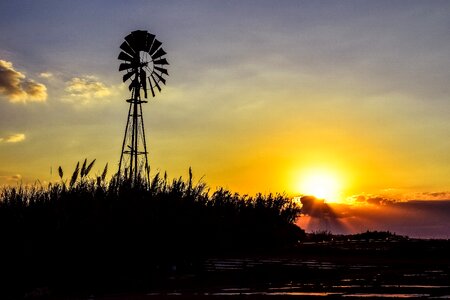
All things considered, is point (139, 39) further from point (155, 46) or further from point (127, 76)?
point (127, 76)

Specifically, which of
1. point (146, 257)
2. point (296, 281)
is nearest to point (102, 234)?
point (146, 257)

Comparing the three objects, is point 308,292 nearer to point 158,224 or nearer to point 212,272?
point 212,272

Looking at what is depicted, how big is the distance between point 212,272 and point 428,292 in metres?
4.02

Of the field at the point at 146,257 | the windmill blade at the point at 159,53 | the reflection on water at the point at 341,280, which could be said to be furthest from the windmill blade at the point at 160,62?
the reflection on water at the point at 341,280

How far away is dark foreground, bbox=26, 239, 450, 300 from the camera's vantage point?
600cm

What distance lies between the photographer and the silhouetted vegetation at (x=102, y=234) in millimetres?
9422

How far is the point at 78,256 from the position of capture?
9.69 metres

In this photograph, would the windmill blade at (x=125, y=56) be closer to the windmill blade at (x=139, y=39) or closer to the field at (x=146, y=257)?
the windmill blade at (x=139, y=39)

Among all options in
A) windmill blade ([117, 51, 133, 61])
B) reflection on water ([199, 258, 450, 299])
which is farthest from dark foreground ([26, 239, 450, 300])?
windmill blade ([117, 51, 133, 61])

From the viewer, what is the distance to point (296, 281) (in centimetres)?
776

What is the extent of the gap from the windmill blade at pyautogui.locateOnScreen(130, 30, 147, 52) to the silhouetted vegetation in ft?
68.2

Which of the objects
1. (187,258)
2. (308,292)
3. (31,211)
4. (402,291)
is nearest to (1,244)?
(31,211)

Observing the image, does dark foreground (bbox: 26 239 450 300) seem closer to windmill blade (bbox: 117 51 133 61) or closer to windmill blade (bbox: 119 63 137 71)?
windmill blade (bbox: 119 63 137 71)

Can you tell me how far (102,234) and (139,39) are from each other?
24030 millimetres
